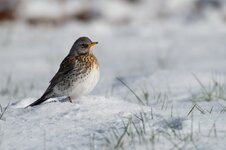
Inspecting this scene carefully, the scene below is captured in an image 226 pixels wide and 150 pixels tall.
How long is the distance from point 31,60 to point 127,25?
3.85m

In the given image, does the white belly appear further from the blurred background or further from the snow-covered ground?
the blurred background

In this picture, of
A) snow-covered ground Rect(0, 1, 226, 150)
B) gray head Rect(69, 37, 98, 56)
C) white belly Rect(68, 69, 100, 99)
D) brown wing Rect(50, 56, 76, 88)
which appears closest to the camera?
snow-covered ground Rect(0, 1, 226, 150)

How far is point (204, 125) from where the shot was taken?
4.23 metres

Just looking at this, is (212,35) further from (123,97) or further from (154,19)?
(123,97)

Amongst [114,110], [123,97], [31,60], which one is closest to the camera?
[114,110]

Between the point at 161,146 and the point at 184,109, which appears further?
the point at 184,109

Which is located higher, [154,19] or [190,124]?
[154,19]

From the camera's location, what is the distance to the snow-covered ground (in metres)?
4.07

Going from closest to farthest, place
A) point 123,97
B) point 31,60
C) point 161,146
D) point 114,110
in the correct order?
point 161,146
point 114,110
point 123,97
point 31,60

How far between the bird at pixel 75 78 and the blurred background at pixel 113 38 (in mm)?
821

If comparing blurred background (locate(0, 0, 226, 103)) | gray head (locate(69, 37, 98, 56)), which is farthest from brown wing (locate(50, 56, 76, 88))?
blurred background (locate(0, 0, 226, 103))

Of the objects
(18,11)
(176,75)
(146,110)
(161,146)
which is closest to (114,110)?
(146,110)

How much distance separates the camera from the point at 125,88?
6.93 meters

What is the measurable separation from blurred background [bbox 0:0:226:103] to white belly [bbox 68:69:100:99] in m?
0.96
